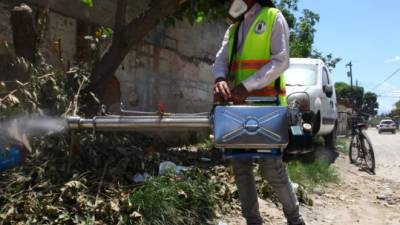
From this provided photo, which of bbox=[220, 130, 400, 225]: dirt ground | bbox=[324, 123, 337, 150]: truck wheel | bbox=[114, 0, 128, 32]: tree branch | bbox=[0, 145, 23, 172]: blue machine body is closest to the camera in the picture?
bbox=[0, 145, 23, 172]: blue machine body

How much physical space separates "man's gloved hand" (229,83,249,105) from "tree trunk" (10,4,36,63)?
7.75ft

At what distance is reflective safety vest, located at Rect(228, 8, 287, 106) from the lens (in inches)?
127

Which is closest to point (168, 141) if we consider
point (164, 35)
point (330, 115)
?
point (164, 35)

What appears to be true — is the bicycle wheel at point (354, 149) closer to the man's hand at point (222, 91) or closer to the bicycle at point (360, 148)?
the bicycle at point (360, 148)

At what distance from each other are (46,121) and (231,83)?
1853 mm

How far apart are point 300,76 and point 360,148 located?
2013 mm

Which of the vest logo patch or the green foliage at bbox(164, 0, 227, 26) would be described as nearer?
the vest logo patch

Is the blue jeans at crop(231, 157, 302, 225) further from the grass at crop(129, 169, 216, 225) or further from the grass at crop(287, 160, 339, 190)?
the grass at crop(287, 160, 339, 190)

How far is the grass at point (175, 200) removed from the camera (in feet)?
12.8

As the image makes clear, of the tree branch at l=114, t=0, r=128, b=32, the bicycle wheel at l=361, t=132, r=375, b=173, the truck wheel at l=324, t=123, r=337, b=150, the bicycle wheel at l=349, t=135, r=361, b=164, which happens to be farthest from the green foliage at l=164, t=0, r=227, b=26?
the truck wheel at l=324, t=123, r=337, b=150

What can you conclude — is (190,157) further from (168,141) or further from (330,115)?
(330,115)

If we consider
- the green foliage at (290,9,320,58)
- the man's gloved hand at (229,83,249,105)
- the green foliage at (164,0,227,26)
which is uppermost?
the green foliage at (290,9,320,58)

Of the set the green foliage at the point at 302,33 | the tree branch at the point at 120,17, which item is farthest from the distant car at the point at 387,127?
the tree branch at the point at 120,17

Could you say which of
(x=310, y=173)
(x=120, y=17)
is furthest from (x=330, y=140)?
(x=120, y=17)
